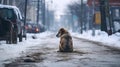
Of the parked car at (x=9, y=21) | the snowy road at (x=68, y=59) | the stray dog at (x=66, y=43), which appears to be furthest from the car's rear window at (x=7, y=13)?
the snowy road at (x=68, y=59)

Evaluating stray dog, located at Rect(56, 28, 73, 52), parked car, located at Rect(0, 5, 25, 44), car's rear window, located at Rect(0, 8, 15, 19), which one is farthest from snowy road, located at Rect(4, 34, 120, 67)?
car's rear window, located at Rect(0, 8, 15, 19)

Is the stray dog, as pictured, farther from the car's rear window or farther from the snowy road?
the car's rear window

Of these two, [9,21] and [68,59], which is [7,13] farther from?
[68,59]

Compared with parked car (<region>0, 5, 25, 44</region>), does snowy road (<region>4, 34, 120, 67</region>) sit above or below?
below

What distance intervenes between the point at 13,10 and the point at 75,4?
64577mm

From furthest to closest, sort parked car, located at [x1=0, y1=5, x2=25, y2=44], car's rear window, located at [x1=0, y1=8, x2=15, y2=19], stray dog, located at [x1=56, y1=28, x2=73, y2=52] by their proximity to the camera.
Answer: car's rear window, located at [x1=0, y1=8, x2=15, y2=19] < parked car, located at [x1=0, y1=5, x2=25, y2=44] < stray dog, located at [x1=56, y1=28, x2=73, y2=52]

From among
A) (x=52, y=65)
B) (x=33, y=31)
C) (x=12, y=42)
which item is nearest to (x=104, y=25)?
(x=33, y=31)

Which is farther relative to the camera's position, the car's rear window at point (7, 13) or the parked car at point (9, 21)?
the car's rear window at point (7, 13)

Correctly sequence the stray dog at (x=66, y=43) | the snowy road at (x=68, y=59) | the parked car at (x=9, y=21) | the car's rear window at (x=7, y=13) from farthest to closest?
1. the car's rear window at (x=7, y=13)
2. the parked car at (x=9, y=21)
3. the stray dog at (x=66, y=43)
4. the snowy road at (x=68, y=59)

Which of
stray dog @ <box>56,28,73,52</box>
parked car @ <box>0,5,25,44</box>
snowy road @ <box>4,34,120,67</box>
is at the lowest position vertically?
snowy road @ <box>4,34,120,67</box>

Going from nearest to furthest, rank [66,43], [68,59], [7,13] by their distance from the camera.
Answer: [68,59], [66,43], [7,13]

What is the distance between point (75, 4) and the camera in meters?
79.9

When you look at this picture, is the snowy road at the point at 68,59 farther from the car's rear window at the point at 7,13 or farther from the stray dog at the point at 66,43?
the car's rear window at the point at 7,13

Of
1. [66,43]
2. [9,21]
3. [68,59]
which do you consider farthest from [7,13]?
[68,59]
